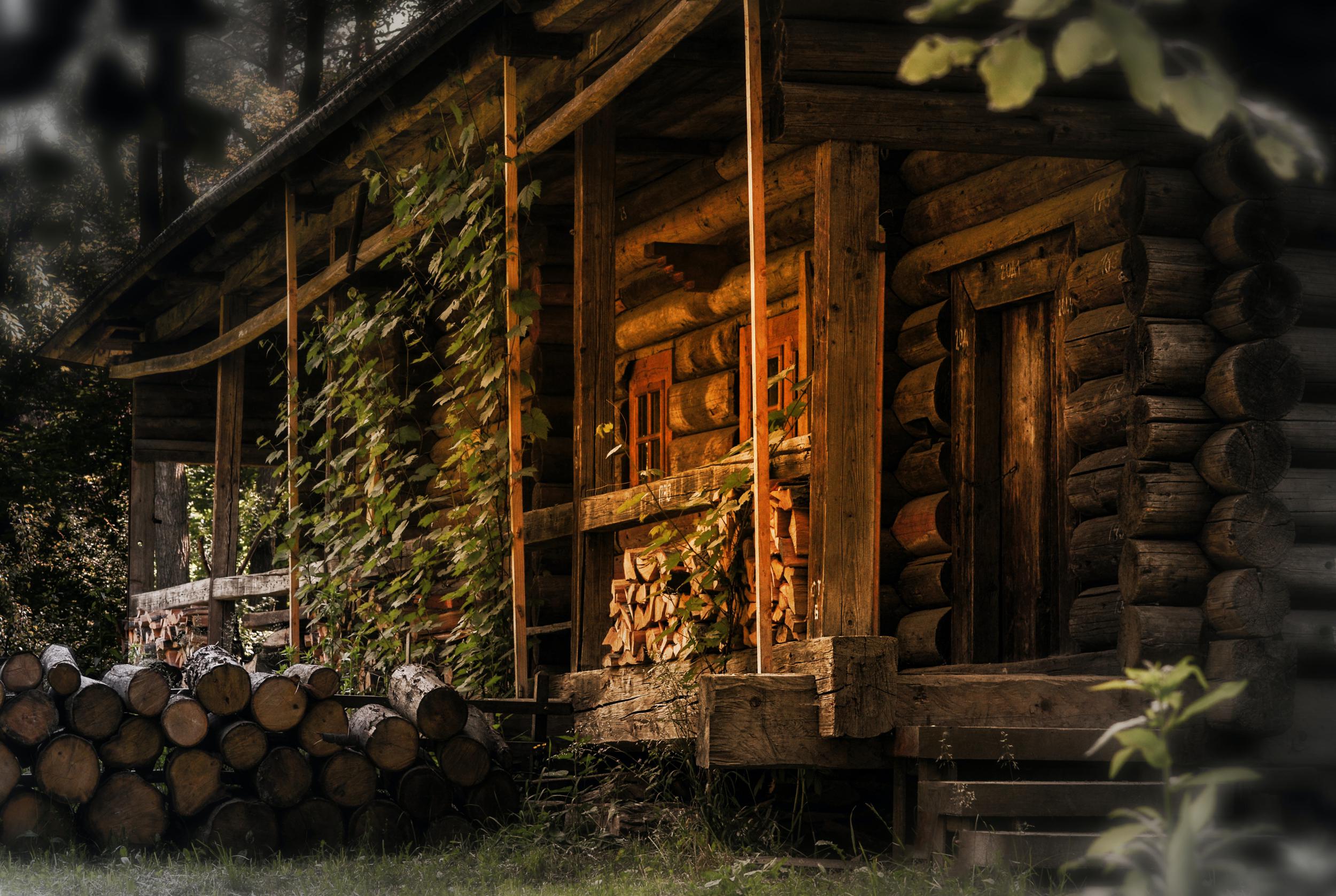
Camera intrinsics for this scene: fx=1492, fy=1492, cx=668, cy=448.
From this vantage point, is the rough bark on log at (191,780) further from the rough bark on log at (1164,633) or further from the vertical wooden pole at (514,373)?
the rough bark on log at (1164,633)

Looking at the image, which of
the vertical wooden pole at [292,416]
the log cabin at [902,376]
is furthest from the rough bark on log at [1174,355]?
the vertical wooden pole at [292,416]

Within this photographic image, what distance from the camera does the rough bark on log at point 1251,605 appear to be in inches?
254

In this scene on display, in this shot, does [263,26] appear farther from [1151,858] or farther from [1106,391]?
[1151,858]

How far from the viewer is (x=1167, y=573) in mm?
6617

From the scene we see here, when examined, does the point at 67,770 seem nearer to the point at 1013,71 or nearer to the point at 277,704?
the point at 277,704

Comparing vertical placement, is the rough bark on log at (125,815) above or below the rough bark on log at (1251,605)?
below

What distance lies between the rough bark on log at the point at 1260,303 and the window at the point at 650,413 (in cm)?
558

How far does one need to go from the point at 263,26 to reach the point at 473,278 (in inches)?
736

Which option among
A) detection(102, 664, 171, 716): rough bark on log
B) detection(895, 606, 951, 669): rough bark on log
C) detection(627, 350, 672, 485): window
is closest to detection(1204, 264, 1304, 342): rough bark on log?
detection(895, 606, 951, 669): rough bark on log

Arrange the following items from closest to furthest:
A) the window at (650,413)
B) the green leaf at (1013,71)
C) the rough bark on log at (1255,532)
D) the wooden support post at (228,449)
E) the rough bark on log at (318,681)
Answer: the green leaf at (1013,71), the rough bark on log at (1255,532), the rough bark on log at (318,681), the window at (650,413), the wooden support post at (228,449)

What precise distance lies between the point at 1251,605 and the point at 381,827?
4.22 metres

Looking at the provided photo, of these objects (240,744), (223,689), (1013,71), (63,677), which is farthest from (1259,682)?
(1013,71)


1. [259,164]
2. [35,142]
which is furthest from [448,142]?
[35,142]

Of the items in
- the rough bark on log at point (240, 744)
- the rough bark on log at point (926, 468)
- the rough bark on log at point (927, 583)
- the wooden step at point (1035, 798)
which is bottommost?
the wooden step at point (1035, 798)
